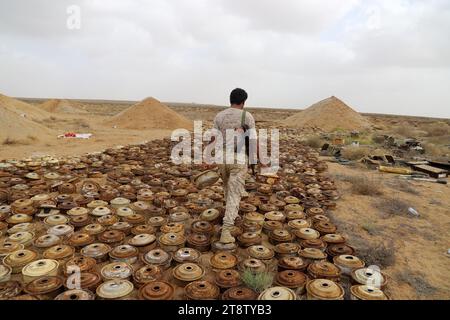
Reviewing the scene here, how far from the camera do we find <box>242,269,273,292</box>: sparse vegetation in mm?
3072

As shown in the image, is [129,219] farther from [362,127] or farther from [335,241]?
[362,127]

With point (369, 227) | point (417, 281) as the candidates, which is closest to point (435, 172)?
point (369, 227)

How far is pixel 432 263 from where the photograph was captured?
3945mm

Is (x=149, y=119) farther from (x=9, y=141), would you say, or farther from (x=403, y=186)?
(x=403, y=186)

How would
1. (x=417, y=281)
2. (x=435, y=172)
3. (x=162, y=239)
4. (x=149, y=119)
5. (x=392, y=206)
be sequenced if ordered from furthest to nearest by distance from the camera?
(x=149, y=119) → (x=435, y=172) → (x=392, y=206) → (x=162, y=239) → (x=417, y=281)

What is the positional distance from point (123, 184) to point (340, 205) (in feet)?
13.8

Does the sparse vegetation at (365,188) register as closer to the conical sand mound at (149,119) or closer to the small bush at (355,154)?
the small bush at (355,154)

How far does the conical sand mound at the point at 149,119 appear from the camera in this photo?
22.2m

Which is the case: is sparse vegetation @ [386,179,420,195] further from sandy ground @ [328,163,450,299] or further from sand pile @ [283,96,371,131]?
sand pile @ [283,96,371,131]

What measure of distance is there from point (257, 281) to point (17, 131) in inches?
Result: 556

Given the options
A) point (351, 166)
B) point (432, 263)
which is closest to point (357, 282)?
point (432, 263)

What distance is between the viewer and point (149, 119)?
75.0 ft

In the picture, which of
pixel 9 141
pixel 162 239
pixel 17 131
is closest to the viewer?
pixel 162 239

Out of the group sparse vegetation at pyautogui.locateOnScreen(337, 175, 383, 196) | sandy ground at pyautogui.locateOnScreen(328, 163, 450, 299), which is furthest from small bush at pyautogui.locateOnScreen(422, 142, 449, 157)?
sparse vegetation at pyautogui.locateOnScreen(337, 175, 383, 196)
